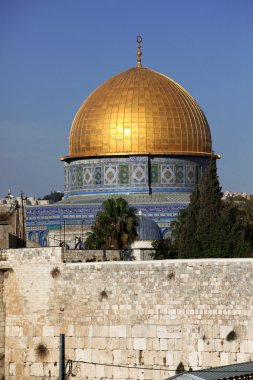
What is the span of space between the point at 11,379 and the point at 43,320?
132cm

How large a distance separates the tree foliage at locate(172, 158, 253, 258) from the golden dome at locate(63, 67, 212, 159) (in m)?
19.5

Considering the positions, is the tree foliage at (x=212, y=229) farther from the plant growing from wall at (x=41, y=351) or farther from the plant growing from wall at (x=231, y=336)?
the plant growing from wall at (x=231, y=336)

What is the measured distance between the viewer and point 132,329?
947 inches

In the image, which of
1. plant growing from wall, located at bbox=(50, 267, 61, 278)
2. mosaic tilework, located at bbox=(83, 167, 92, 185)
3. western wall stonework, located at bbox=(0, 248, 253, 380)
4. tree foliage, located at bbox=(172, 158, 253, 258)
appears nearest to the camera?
western wall stonework, located at bbox=(0, 248, 253, 380)

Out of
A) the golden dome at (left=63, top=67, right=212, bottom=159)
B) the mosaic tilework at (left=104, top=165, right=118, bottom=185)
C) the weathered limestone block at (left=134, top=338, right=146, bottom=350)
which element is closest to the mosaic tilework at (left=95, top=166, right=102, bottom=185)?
the mosaic tilework at (left=104, top=165, right=118, bottom=185)

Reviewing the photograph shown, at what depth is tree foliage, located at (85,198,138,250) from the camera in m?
Result: 34.8

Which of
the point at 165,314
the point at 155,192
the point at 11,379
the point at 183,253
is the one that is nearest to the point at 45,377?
the point at 11,379

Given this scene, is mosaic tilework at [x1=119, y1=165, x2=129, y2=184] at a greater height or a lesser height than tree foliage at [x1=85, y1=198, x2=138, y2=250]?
greater

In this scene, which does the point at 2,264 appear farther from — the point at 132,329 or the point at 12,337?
the point at 132,329

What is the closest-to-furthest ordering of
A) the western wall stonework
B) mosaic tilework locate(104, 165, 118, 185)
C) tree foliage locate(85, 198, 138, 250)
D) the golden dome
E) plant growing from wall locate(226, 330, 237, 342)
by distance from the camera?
plant growing from wall locate(226, 330, 237, 342) → the western wall stonework → tree foliage locate(85, 198, 138, 250) → the golden dome → mosaic tilework locate(104, 165, 118, 185)

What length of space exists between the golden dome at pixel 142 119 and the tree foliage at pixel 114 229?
13544 mm

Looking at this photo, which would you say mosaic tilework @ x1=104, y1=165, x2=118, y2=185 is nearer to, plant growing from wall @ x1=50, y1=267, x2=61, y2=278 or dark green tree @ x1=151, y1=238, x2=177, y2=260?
dark green tree @ x1=151, y1=238, x2=177, y2=260

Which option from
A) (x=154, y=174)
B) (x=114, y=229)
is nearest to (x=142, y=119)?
(x=154, y=174)

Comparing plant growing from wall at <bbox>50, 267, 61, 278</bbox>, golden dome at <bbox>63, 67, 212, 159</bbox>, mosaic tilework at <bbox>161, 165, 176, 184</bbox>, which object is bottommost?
plant growing from wall at <bbox>50, 267, 61, 278</bbox>
